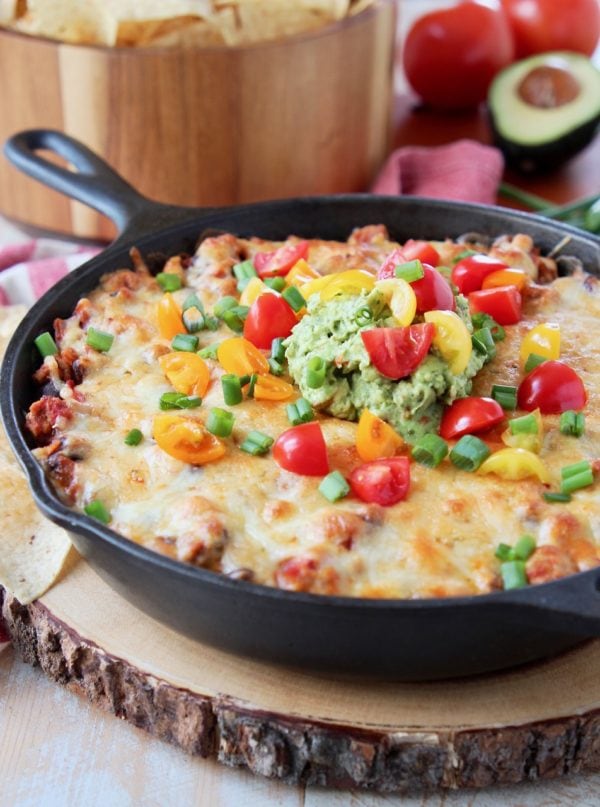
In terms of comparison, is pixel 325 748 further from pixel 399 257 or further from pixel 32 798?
pixel 399 257

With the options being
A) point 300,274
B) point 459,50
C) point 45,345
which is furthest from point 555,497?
point 459,50

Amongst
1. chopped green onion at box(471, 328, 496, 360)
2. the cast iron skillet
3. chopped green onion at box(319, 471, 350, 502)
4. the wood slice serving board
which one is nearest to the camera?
the cast iron skillet

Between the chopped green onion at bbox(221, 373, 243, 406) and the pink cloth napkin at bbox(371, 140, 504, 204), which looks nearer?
the chopped green onion at bbox(221, 373, 243, 406)

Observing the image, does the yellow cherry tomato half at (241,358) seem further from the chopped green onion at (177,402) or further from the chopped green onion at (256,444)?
the chopped green onion at (256,444)

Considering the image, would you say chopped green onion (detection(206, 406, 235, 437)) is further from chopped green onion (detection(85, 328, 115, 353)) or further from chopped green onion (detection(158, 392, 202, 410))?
chopped green onion (detection(85, 328, 115, 353))

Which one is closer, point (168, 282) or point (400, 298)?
point (400, 298)

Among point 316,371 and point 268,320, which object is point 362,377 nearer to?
point 316,371


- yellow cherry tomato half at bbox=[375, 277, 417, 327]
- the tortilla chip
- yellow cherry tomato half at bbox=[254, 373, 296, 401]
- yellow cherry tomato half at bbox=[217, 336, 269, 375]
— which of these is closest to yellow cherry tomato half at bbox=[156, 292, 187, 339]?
yellow cherry tomato half at bbox=[217, 336, 269, 375]

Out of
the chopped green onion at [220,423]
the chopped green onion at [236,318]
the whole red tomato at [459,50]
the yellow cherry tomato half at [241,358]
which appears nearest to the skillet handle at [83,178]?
the chopped green onion at [236,318]
